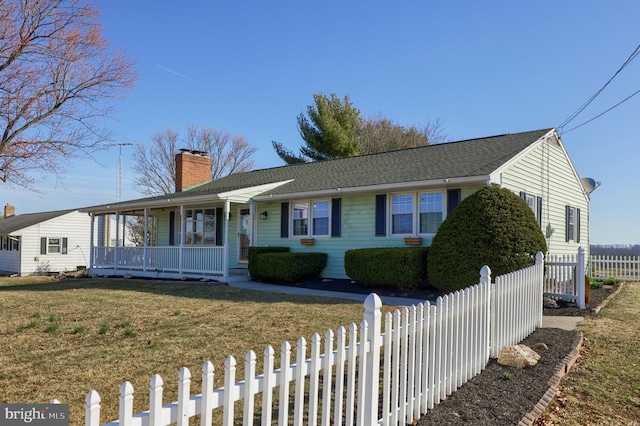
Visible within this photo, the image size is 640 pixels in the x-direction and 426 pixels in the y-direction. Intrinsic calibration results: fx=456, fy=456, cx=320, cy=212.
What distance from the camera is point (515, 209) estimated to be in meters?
11.0

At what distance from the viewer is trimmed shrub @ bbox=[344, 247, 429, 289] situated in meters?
12.3

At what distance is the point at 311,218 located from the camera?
16188mm

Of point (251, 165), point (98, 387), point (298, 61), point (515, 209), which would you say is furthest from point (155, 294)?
point (251, 165)

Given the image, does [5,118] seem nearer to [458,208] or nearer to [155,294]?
[155,294]

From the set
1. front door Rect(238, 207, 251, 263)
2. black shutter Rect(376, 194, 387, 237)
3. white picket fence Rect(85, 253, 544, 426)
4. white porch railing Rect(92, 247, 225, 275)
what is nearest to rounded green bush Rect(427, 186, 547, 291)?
black shutter Rect(376, 194, 387, 237)

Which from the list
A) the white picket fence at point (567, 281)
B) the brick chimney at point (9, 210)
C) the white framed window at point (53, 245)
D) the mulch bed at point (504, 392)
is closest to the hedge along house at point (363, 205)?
the white picket fence at point (567, 281)

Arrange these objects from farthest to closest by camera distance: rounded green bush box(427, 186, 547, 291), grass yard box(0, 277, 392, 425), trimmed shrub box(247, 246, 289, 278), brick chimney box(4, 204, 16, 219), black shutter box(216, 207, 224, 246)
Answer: brick chimney box(4, 204, 16, 219) → black shutter box(216, 207, 224, 246) → trimmed shrub box(247, 246, 289, 278) → rounded green bush box(427, 186, 547, 291) → grass yard box(0, 277, 392, 425)

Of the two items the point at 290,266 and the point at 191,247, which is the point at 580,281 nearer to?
the point at 290,266

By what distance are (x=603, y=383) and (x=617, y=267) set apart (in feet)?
55.7

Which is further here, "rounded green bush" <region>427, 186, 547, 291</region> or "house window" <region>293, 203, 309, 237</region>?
"house window" <region>293, 203, 309, 237</region>

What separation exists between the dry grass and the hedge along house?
5.21 m

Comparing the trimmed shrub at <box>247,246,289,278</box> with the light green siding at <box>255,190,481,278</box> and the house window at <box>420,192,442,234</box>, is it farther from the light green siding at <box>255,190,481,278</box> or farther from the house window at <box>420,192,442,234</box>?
the house window at <box>420,192,442,234</box>

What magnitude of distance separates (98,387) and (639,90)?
599 inches

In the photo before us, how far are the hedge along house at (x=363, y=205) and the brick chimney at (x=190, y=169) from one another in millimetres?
3100
